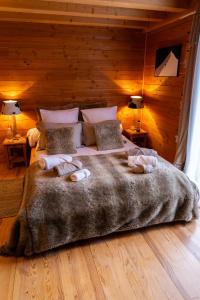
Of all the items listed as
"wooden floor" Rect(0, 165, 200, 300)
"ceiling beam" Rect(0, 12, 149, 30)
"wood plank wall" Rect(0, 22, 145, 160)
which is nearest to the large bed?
"wooden floor" Rect(0, 165, 200, 300)

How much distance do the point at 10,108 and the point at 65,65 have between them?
45.1 inches

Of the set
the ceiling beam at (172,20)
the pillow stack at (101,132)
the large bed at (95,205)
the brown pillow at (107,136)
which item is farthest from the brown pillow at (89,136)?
the ceiling beam at (172,20)

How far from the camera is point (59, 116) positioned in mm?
3314

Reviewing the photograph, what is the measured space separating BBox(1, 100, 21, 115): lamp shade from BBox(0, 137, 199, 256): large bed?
128cm

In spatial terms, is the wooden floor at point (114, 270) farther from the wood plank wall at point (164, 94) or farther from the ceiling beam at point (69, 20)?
the ceiling beam at point (69, 20)

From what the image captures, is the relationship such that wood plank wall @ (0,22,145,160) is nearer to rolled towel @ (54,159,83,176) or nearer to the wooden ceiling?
the wooden ceiling

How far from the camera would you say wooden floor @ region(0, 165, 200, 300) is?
160 centimetres

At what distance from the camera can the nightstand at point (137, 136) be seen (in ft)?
12.9

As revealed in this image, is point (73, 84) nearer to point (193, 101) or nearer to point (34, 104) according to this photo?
point (34, 104)

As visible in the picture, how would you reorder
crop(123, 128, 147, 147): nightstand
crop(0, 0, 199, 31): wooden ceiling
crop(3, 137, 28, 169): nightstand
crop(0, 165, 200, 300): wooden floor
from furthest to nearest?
crop(123, 128, 147, 147): nightstand
crop(3, 137, 28, 169): nightstand
crop(0, 0, 199, 31): wooden ceiling
crop(0, 165, 200, 300): wooden floor

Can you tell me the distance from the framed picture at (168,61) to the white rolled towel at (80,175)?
1.99m

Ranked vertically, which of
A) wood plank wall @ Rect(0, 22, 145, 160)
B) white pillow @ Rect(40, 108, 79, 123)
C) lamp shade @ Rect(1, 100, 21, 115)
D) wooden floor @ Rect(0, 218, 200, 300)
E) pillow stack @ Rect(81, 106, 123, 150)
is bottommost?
wooden floor @ Rect(0, 218, 200, 300)

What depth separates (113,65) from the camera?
3.88 metres

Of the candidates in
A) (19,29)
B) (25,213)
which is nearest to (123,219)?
(25,213)
